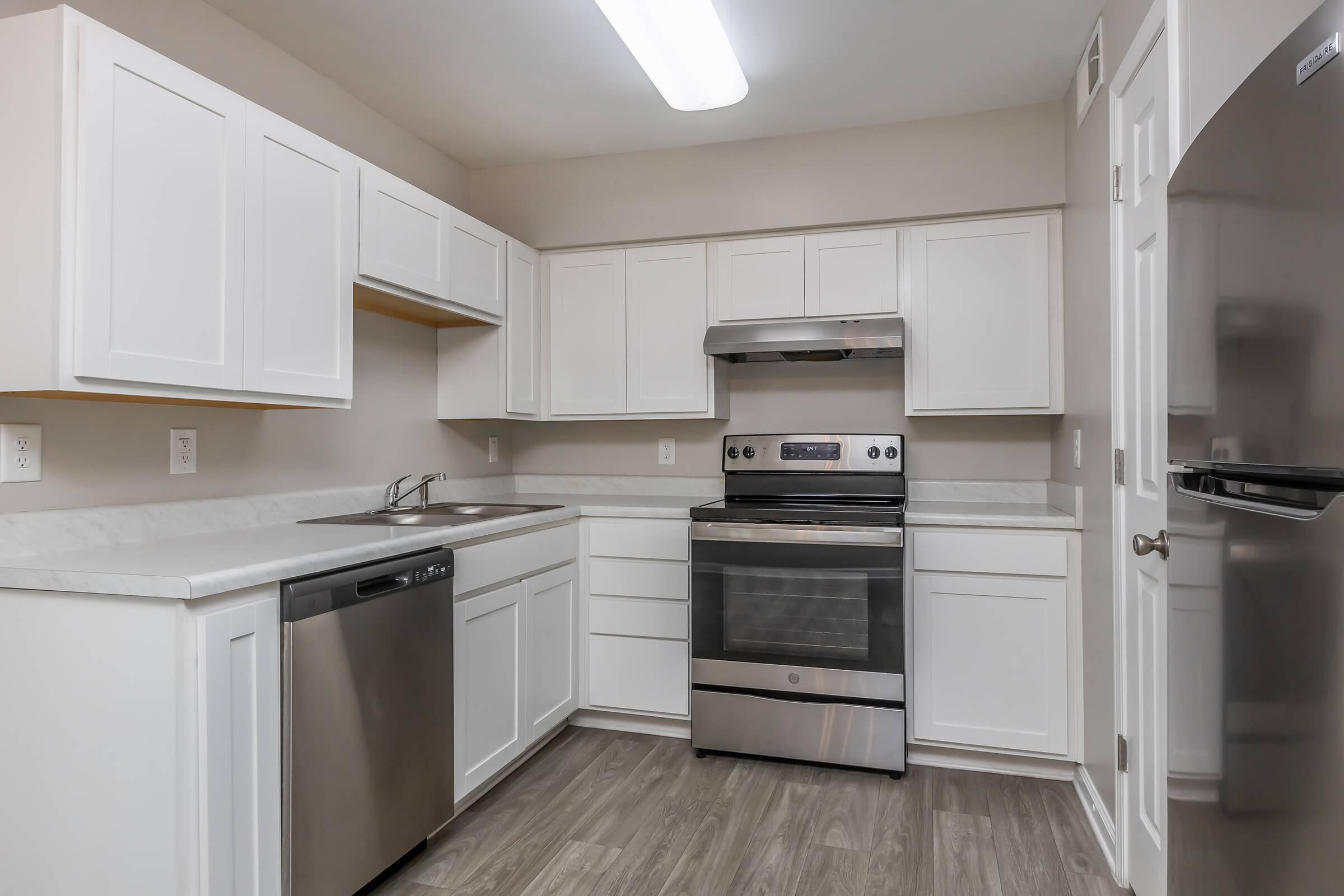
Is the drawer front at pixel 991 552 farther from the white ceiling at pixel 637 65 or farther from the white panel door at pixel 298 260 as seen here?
the white panel door at pixel 298 260

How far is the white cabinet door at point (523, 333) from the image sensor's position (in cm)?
319

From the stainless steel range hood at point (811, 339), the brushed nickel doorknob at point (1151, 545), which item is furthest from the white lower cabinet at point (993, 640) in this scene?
the brushed nickel doorknob at point (1151, 545)

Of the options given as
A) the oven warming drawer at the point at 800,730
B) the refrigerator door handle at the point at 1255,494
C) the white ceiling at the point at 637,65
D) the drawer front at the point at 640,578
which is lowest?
the oven warming drawer at the point at 800,730

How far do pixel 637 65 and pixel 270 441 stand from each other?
1.70m

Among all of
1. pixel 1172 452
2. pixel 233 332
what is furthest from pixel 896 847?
pixel 233 332

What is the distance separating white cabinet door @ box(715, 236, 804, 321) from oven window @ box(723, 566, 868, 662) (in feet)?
3.53

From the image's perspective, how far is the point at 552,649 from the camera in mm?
2824

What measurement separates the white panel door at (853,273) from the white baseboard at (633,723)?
1.71 meters

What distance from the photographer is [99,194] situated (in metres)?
1.52

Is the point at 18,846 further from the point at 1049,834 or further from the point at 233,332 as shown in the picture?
the point at 1049,834

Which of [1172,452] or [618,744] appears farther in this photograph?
[618,744]

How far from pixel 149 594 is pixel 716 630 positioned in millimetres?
1813

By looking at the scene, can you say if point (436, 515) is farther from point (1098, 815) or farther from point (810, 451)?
point (1098, 815)

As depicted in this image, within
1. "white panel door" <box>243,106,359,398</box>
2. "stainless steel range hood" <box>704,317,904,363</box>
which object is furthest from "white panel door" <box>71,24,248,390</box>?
"stainless steel range hood" <box>704,317,904,363</box>
